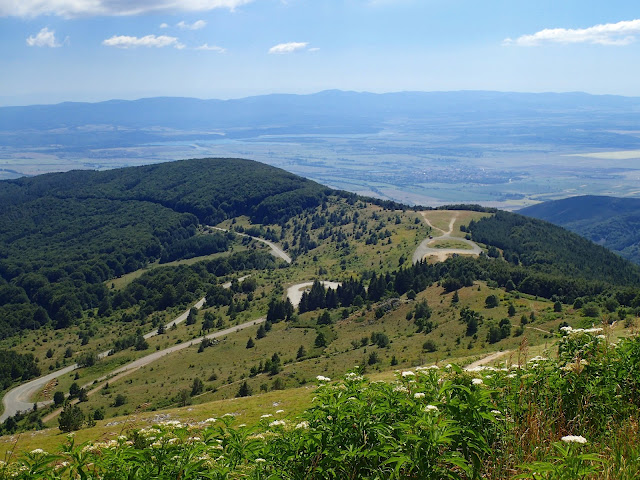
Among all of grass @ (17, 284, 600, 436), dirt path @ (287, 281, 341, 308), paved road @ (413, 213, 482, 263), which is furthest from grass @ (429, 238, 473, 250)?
grass @ (17, 284, 600, 436)

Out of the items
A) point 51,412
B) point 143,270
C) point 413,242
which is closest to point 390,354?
point 51,412

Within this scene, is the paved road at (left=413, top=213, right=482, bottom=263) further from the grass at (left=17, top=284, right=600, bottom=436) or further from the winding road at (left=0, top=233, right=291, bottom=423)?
the winding road at (left=0, top=233, right=291, bottom=423)

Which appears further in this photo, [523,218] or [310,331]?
[523,218]

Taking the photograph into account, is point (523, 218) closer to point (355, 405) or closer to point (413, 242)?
point (413, 242)

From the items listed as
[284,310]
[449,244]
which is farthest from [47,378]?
[449,244]

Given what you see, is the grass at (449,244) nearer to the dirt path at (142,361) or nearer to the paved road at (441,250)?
the paved road at (441,250)

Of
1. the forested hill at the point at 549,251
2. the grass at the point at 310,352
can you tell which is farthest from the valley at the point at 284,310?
the forested hill at the point at 549,251
